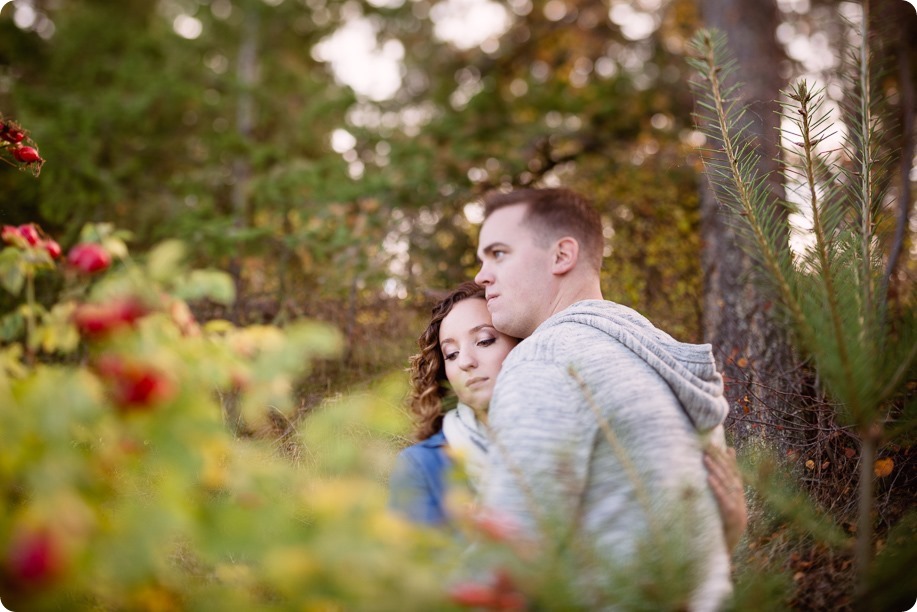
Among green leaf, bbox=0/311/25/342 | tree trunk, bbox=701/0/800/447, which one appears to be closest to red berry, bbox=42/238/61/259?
green leaf, bbox=0/311/25/342

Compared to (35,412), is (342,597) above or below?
below

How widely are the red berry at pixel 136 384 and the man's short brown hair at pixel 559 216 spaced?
5.04ft

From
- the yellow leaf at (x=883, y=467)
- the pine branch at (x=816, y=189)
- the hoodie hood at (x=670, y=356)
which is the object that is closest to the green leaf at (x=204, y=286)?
the hoodie hood at (x=670, y=356)

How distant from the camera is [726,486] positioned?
5.68 ft

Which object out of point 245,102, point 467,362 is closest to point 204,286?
point 467,362

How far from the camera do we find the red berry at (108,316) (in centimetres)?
116

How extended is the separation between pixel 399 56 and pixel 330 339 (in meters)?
9.24

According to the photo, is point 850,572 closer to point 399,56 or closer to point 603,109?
point 603,109

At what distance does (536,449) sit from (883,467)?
1842 millimetres

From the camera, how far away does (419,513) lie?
1784 millimetres

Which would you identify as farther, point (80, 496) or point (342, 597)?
point (80, 496)

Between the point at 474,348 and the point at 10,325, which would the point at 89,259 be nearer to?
the point at 10,325

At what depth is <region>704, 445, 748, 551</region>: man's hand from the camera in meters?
1.71

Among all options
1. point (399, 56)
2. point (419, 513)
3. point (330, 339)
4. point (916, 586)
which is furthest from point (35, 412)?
point (399, 56)
